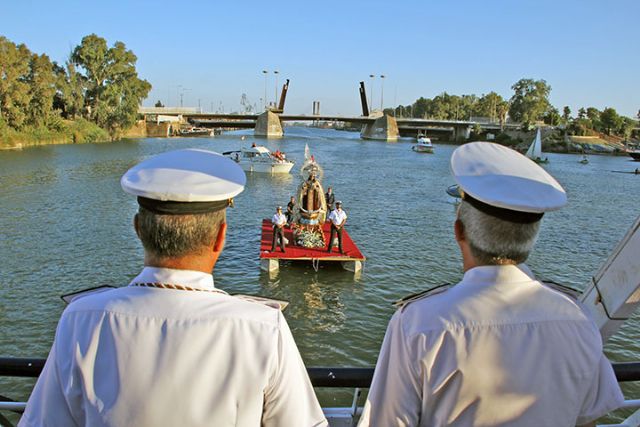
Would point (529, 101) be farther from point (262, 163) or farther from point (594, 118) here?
point (262, 163)

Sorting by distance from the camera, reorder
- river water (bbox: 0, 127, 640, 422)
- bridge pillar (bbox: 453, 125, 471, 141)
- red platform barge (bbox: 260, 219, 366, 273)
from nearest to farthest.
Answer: river water (bbox: 0, 127, 640, 422) → red platform barge (bbox: 260, 219, 366, 273) → bridge pillar (bbox: 453, 125, 471, 141)

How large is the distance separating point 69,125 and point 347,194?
60.1 m

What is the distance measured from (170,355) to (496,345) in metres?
1.16

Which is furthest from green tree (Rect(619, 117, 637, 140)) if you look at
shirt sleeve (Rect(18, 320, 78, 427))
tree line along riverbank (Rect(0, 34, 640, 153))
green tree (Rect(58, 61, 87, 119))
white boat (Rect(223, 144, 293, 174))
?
shirt sleeve (Rect(18, 320, 78, 427))

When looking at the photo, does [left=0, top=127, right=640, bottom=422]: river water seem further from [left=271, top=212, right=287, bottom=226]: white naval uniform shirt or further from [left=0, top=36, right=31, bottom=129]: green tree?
[left=0, top=36, right=31, bottom=129]: green tree

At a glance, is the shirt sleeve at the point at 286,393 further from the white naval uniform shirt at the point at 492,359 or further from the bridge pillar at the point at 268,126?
the bridge pillar at the point at 268,126

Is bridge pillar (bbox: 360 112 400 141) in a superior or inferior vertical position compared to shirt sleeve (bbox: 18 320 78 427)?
superior

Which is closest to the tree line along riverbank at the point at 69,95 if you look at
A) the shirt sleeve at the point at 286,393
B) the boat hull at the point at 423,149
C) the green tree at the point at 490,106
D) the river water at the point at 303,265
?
the river water at the point at 303,265

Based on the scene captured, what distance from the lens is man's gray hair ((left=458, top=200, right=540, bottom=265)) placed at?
188 centimetres

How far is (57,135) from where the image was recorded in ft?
236

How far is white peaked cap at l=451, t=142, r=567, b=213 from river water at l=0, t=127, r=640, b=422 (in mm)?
7923

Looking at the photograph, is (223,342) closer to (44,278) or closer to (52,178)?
(44,278)

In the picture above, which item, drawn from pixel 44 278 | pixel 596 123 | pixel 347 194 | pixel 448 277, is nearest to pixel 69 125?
pixel 347 194

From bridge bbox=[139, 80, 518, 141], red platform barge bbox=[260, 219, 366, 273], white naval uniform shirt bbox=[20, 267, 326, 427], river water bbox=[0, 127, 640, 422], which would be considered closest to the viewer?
white naval uniform shirt bbox=[20, 267, 326, 427]
